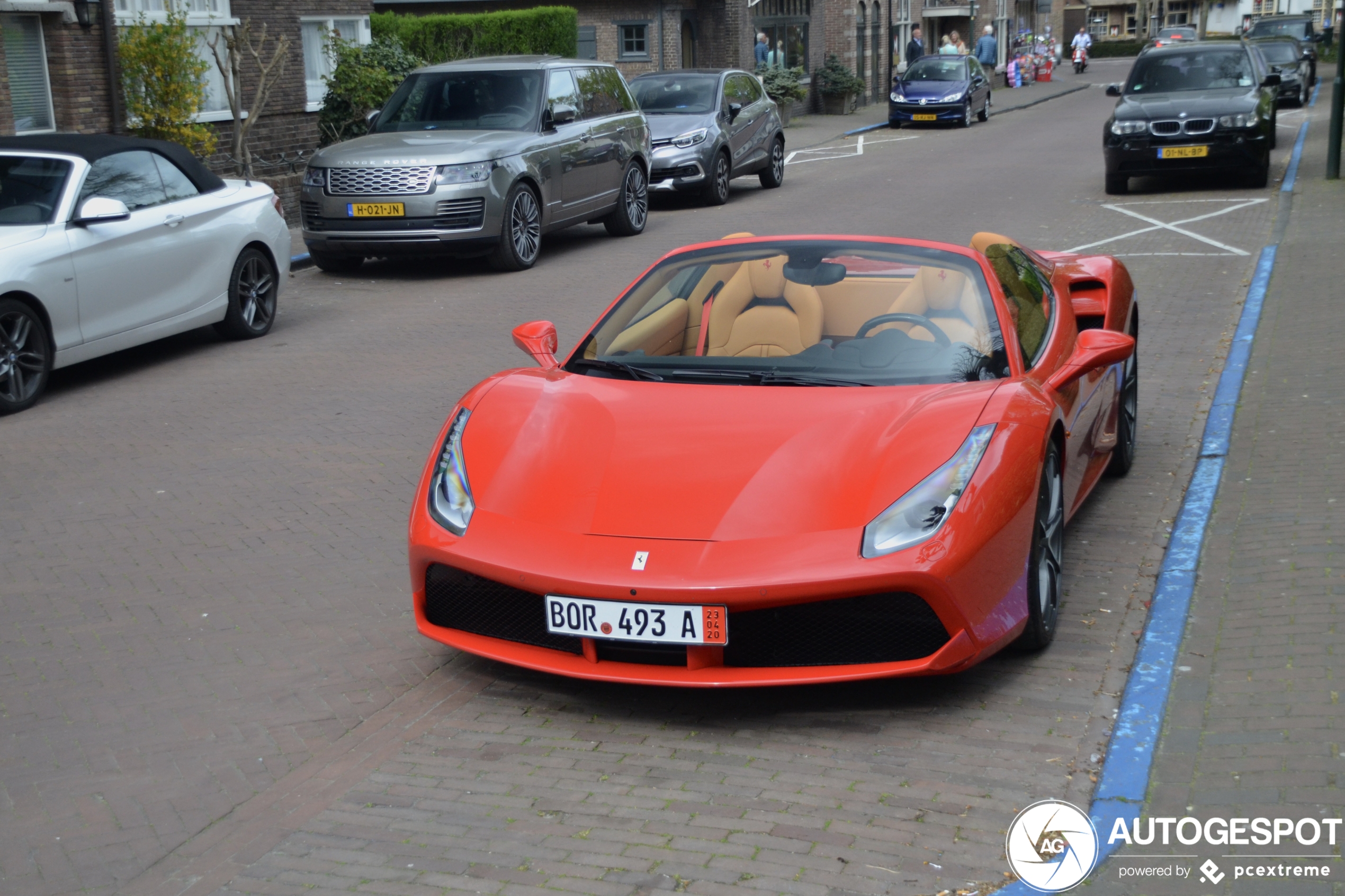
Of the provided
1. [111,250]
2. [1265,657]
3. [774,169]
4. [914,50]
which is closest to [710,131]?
[774,169]

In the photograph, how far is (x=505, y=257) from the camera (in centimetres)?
1396

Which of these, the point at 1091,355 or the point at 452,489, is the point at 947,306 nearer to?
the point at 1091,355

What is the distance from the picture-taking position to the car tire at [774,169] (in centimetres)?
2133

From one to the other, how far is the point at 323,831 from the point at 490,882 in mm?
548

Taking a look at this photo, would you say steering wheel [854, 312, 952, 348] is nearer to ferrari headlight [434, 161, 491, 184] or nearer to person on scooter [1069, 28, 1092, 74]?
ferrari headlight [434, 161, 491, 184]

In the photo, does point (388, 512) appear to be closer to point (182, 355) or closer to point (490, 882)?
point (490, 882)

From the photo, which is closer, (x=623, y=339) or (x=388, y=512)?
(x=623, y=339)

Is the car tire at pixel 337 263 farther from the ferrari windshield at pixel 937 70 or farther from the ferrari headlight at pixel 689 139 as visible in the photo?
the ferrari windshield at pixel 937 70

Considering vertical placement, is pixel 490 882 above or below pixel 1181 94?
below

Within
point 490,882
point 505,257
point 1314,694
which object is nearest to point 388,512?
point 490,882

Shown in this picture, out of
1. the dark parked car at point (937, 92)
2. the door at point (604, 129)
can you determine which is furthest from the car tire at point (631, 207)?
the dark parked car at point (937, 92)

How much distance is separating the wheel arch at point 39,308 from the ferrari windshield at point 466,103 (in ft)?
20.6

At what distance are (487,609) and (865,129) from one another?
31.8 metres

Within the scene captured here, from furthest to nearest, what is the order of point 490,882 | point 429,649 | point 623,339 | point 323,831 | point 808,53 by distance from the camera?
point 808,53 → point 623,339 → point 429,649 → point 323,831 → point 490,882
